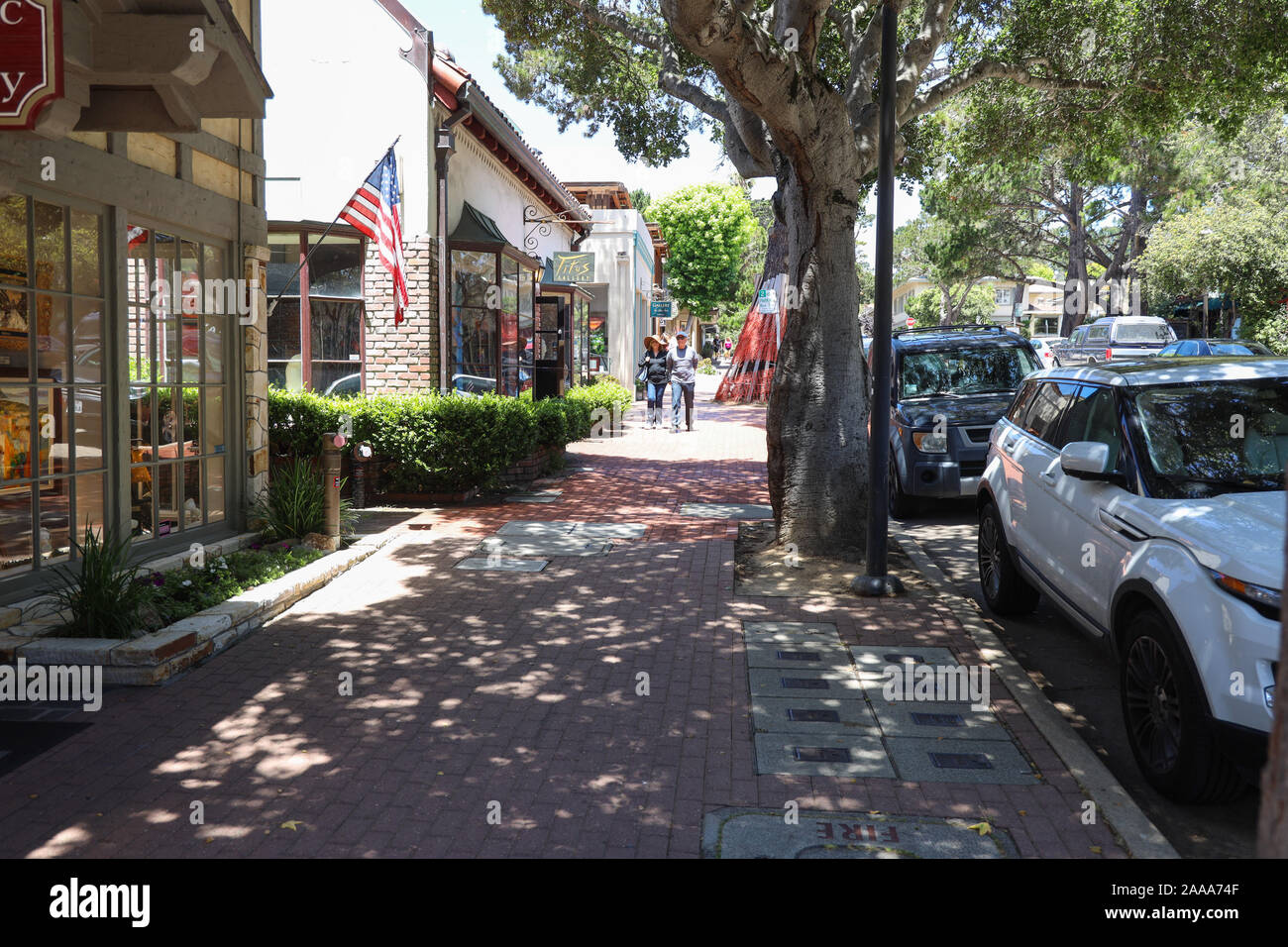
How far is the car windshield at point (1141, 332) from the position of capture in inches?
1182

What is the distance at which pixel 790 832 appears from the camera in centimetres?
415

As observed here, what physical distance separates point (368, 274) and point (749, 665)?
992 cm

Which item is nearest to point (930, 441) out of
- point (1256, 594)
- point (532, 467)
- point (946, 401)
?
point (946, 401)

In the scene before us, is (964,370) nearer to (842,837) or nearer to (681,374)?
(842,837)

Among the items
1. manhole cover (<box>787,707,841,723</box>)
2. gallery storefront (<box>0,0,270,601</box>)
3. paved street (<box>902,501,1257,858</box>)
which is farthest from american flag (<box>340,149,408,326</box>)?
manhole cover (<box>787,707,841,723</box>)

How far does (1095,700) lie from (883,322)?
9.99 feet

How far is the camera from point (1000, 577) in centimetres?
743

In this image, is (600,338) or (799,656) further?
(600,338)

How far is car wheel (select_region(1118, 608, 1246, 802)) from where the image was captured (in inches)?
165

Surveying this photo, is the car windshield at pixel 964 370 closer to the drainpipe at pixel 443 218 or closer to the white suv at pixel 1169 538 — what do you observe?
the white suv at pixel 1169 538

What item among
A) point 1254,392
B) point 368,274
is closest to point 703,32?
point 1254,392

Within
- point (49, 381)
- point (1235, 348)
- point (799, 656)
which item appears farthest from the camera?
point (1235, 348)

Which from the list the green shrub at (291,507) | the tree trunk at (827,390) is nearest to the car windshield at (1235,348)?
the tree trunk at (827,390)

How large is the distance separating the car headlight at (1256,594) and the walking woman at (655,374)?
1830 cm
